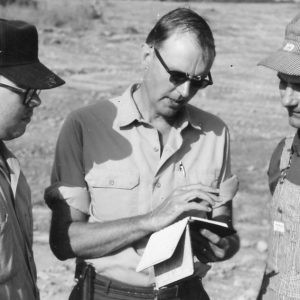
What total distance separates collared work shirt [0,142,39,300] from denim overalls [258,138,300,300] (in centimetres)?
110

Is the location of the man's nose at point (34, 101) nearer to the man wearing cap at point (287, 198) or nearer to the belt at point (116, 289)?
the belt at point (116, 289)

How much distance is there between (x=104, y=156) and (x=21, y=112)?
572 millimetres

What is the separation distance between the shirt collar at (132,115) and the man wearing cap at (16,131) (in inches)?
19.4

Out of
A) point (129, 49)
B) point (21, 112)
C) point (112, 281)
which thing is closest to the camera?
point (21, 112)

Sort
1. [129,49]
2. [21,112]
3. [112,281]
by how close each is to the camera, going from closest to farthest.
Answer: [21,112], [112,281], [129,49]

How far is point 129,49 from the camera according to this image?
19.5 metres

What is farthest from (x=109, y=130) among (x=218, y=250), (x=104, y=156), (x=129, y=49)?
(x=129, y=49)

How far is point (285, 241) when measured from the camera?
3.72 meters

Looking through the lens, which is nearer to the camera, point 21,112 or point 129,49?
point 21,112

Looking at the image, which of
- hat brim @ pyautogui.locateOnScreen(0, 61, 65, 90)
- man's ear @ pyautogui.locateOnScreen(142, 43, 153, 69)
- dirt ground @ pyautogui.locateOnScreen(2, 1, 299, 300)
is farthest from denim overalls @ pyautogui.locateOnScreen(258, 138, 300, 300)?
hat brim @ pyautogui.locateOnScreen(0, 61, 65, 90)

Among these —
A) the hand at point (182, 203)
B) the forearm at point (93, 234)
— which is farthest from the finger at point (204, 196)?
the forearm at point (93, 234)

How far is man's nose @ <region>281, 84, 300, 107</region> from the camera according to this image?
3.65 m

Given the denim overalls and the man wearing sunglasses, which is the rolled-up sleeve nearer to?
the man wearing sunglasses

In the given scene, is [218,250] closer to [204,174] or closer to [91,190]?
[204,174]
